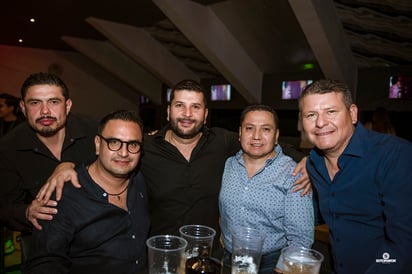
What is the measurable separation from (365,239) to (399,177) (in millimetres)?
344

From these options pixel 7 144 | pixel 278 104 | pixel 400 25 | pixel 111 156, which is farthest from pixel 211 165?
pixel 278 104

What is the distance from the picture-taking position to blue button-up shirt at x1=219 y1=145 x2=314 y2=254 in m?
1.81

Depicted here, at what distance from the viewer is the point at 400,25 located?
5.96 meters

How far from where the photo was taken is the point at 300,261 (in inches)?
47.6

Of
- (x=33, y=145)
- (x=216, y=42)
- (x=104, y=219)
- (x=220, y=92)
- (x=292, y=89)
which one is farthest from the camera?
(x=220, y=92)

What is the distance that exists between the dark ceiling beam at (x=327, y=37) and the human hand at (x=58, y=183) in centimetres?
466

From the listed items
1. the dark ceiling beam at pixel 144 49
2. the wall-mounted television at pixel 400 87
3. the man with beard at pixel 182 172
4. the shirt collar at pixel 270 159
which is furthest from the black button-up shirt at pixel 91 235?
the dark ceiling beam at pixel 144 49


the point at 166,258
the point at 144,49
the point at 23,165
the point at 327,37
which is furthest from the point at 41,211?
the point at 144,49

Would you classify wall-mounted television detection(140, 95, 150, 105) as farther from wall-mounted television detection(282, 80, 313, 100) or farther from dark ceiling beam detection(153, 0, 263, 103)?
wall-mounted television detection(282, 80, 313, 100)

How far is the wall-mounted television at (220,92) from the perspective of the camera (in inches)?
410

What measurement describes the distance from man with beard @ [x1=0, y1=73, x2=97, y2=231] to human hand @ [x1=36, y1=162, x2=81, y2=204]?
15.6 inches

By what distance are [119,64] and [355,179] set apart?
449 inches

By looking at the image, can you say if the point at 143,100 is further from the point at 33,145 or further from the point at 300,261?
the point at 300,261

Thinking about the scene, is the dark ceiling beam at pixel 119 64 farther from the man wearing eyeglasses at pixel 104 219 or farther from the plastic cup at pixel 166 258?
the plastic cup at pixel 166 258
